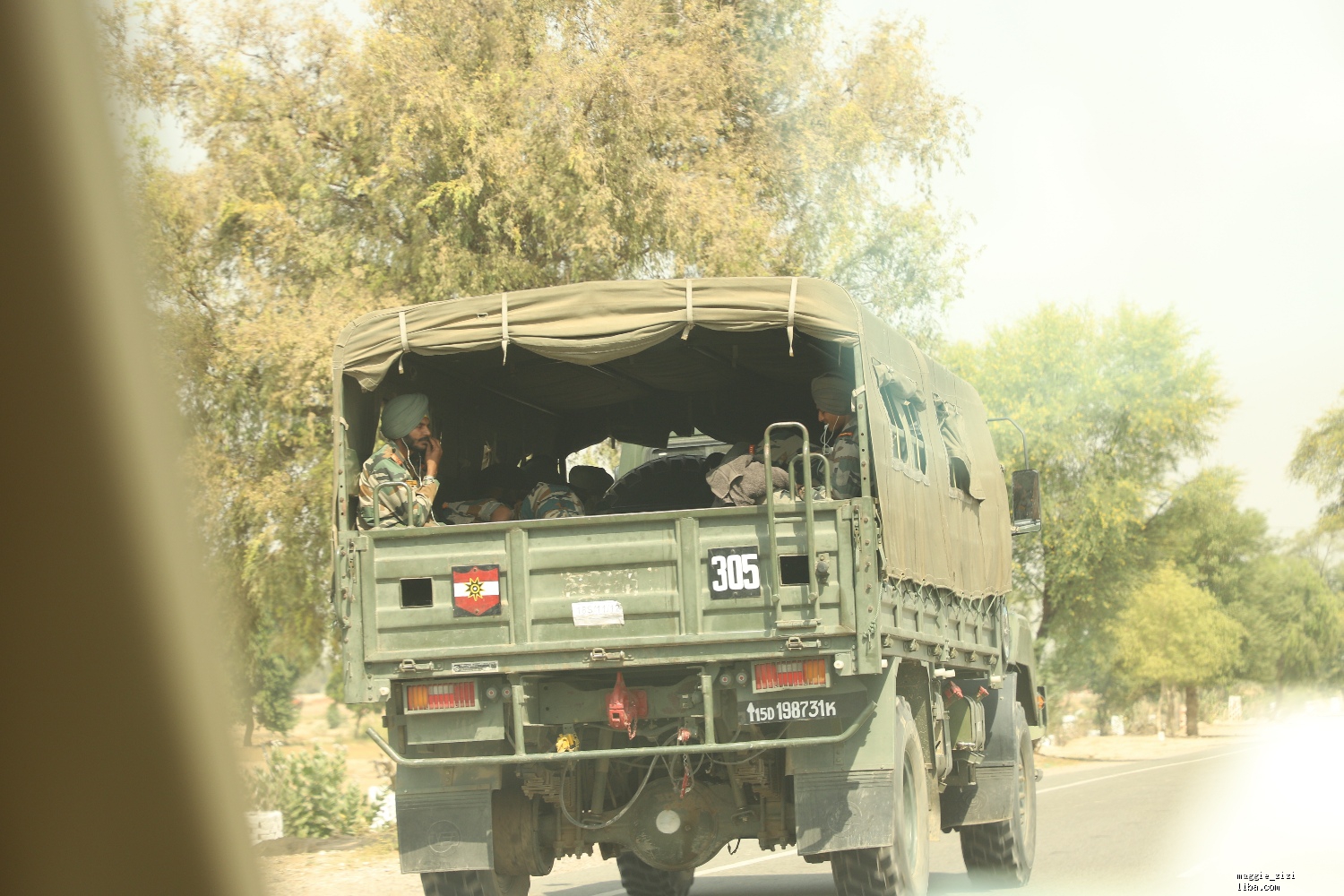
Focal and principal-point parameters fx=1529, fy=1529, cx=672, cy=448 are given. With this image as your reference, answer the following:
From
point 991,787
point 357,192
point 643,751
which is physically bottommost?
point 991,787

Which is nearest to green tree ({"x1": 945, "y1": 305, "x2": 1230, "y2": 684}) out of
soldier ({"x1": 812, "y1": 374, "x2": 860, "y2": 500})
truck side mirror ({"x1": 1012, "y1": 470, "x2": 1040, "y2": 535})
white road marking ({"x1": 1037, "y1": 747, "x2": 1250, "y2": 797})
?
white road marking ({"x1": 1037, "y1": 747, "x2": 1250, "y2": 797})

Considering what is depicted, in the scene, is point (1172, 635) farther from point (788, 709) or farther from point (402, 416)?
point (788, 709)

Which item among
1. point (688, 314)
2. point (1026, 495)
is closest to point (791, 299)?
point (688, 314)

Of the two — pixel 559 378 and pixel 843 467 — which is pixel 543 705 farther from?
pixel 559 378

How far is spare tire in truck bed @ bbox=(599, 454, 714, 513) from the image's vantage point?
9961 millimetres

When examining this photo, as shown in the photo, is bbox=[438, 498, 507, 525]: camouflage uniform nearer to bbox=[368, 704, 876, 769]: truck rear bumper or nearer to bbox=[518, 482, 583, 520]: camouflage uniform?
bbox=[518, 482, 583, 520]: camouflage uniform

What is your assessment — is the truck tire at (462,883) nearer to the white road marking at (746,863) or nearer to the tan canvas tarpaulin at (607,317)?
the tan canvas tarpaulin at (607,317)

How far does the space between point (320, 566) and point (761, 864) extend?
6087mm

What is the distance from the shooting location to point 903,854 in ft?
26.6

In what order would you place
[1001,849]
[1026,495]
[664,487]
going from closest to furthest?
1. [664,487]
2. [1001,849]
3. [1026,495]

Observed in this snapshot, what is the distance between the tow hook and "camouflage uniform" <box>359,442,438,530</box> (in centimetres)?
150

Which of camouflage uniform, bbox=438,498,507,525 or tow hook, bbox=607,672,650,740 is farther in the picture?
camouflage uniform, bbox=438,498,507,525

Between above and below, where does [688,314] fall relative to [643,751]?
above

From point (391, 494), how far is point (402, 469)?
0.22 m
